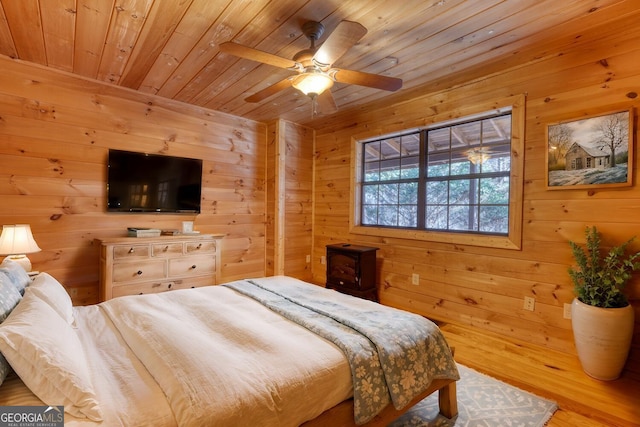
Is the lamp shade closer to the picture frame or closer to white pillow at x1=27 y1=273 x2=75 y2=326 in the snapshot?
white pillow at x1=27 y1=273 x2=75 y2=326

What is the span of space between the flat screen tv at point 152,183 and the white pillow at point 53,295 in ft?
5.89

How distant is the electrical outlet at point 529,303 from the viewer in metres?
2.69

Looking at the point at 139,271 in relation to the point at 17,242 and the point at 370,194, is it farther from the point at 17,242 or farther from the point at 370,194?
the point at 370,194

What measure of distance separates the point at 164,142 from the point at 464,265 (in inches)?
144

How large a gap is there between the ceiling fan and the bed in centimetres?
152

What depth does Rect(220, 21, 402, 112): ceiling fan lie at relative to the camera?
5.84 feet

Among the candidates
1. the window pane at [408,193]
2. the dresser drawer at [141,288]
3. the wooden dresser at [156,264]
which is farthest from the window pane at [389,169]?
the dresser drawer at [141,288]

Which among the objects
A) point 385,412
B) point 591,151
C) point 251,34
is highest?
point 251,34

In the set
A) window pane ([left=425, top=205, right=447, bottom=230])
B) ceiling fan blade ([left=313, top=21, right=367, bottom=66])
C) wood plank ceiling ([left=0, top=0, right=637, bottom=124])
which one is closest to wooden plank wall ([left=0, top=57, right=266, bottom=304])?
wood plank ceiling ([left=0, top=0, right=637, bottom=124])

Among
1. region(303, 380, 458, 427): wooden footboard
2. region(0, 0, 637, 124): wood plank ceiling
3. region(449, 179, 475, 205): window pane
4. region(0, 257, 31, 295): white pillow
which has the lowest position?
region(303, 380, 458, 427): wooden footboard

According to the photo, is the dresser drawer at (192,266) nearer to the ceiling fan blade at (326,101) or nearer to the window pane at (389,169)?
the ceiling fan blade at (326,101)

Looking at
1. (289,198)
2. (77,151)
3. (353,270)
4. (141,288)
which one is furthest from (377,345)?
(77,151)

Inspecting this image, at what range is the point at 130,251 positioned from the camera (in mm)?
2986

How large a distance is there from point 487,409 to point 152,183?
371 centimetres
